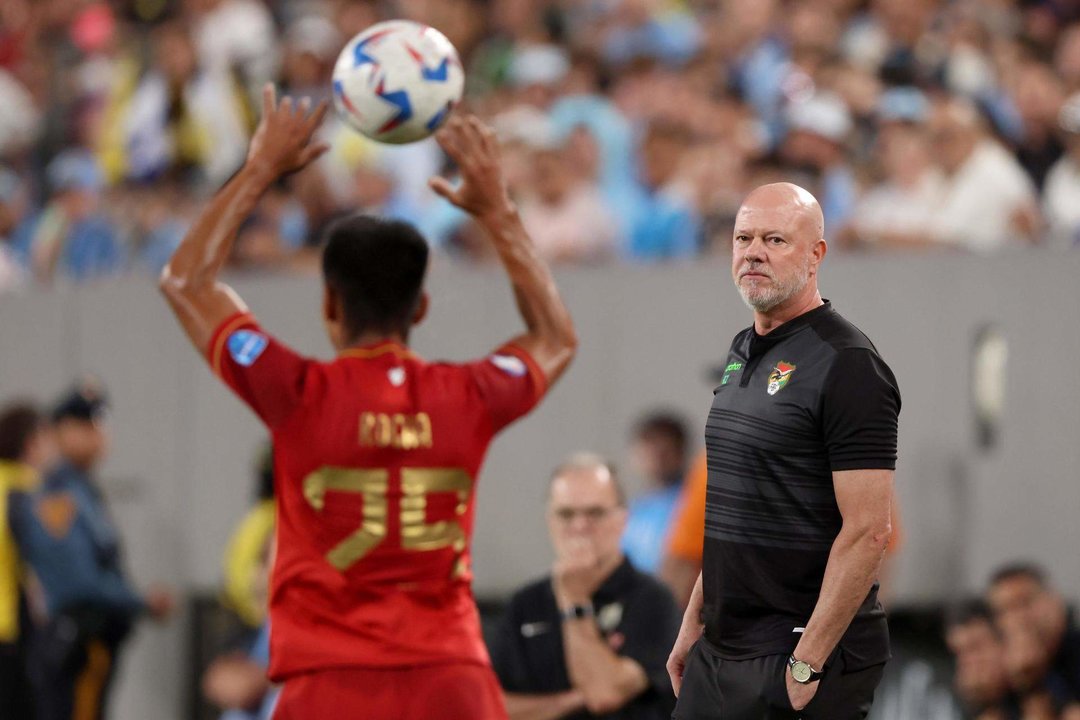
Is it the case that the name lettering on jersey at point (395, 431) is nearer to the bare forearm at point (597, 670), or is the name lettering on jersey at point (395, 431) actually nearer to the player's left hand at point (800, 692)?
the player's left hand at point (800, 692)

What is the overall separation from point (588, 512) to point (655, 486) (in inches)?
126

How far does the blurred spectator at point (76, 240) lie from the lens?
37.7 ft

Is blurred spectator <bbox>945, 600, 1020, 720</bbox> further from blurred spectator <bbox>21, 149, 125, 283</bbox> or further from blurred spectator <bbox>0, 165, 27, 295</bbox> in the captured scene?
blurred spectator <bbox>0, 165, 27, 295</bbox>

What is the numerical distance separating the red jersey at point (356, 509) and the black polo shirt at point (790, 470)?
681 mm

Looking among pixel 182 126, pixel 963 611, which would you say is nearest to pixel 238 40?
pixel 182 126

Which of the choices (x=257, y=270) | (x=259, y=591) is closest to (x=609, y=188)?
(x=257, y=270)

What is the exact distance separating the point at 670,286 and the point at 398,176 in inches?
92.9

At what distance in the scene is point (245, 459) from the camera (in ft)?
34.1

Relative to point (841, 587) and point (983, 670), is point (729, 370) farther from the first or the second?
point (983, 670)

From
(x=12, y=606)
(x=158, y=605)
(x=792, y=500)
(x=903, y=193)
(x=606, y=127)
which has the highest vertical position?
(x=606, y=127)

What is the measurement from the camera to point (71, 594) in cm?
893

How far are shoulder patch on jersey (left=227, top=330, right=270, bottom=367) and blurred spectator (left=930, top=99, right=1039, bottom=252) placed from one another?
5229 mm

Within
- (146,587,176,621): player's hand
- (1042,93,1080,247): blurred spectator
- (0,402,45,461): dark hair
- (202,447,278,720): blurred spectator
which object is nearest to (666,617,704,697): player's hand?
(1042,93,1080,247): blurred spectator

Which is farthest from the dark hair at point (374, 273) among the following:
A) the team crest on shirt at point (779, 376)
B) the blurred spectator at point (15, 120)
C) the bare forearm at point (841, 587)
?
the blurred spectator at point (15, 120)
